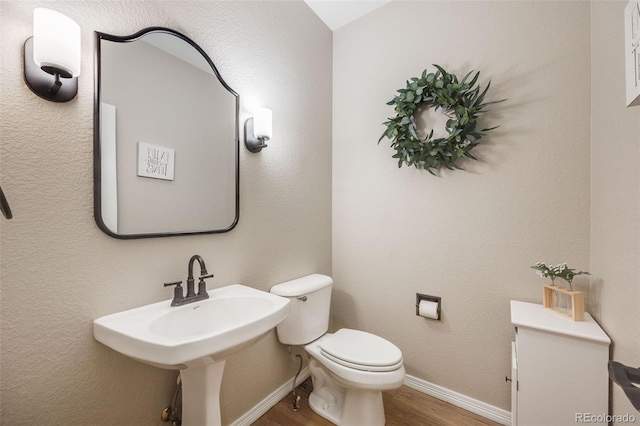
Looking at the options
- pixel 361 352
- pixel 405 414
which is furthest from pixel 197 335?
pixel 405 414

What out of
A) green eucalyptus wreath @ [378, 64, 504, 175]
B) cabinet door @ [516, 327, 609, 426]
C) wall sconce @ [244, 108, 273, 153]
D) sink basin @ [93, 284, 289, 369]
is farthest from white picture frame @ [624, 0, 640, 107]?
wall sconce @ [244, 108, 273, 153]

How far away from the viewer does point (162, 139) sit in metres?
1.17

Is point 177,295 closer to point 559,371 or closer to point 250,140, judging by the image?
point 250,140

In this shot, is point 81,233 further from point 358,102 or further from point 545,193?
point 545,193

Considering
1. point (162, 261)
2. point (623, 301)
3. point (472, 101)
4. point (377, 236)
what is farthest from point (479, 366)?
point (162, 261)

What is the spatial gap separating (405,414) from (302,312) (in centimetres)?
86

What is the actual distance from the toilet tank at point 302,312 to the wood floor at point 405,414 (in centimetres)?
41

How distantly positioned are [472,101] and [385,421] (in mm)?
1923

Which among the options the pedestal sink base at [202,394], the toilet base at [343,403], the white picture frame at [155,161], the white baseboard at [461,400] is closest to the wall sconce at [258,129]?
the white picture frame at [155,161]

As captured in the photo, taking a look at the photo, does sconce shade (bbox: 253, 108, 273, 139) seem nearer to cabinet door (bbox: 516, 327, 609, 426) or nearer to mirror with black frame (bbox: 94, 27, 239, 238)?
mirror with black frame (bbox: 94, 27, 239, 238)

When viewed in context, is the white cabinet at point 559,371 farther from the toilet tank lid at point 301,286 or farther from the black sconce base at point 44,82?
the black sconce base at point 44,82

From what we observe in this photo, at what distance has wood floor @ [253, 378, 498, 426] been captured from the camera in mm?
1533

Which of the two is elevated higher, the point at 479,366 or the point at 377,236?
the point at 377,236

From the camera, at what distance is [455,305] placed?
5.49ft
